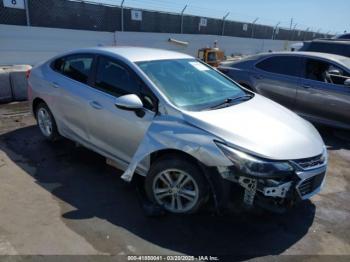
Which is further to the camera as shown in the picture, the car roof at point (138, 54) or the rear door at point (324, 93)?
the rear door at point (324, 93)

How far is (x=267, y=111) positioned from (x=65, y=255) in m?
2.63

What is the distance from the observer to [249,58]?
311 inches

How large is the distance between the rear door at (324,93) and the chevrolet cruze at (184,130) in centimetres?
273

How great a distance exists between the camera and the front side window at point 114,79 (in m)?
3.94

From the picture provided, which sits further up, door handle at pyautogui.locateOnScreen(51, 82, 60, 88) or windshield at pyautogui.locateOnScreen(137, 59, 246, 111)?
windshield at pyautogui.locateOnScreen(137, 59, 246, 111)

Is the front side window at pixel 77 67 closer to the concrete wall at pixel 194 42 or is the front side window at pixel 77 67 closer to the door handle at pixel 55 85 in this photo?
the door handle at pixel 55 85

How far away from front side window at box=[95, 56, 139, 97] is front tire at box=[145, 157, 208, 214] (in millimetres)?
969

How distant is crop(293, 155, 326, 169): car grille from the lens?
10.5 feet

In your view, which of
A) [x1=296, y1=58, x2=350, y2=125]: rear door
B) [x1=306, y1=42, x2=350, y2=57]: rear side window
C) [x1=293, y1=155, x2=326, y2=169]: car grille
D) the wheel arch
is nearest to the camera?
[x1=293, y1=155, x2=326, y2=169]: car grille

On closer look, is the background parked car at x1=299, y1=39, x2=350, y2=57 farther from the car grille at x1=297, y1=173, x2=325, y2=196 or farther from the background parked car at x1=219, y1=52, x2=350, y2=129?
the car grille at x1=297, y1=173, x2=325, y2=196

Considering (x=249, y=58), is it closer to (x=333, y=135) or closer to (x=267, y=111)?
(x=333, y=135)

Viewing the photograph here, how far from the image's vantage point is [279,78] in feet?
23.5

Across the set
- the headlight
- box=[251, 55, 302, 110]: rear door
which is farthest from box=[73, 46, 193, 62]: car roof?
box=[251, 55, 302, 110]: rear door

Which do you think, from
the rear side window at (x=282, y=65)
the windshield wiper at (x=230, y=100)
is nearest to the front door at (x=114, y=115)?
the windshield wiper at (x=230, y=100)
